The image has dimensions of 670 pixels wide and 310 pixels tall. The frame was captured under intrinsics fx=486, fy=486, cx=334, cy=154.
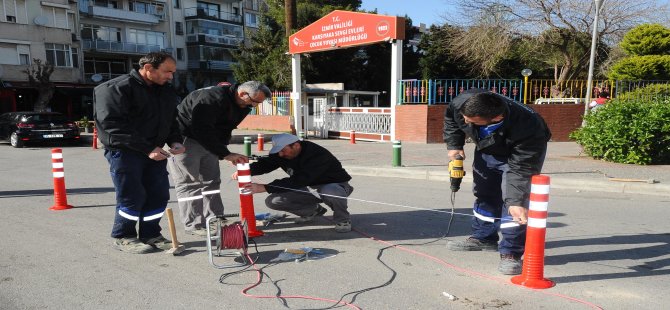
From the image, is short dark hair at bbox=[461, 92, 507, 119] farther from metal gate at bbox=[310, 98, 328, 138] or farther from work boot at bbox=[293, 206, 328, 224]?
metal gate at bbox=[310, 98, 328, 138]

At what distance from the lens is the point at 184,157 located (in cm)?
507

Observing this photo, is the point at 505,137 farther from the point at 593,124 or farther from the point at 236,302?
the point at 593,124

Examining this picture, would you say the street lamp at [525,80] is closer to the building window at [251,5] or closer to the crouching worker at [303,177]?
the crouching worker at [303,177]

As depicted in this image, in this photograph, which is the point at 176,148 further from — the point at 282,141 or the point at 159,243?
the point at 282,141

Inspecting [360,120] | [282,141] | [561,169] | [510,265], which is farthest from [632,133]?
[360,120]

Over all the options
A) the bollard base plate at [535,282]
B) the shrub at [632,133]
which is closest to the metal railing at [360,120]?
the shrub at [632,133]

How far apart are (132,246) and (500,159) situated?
3500 millimetres

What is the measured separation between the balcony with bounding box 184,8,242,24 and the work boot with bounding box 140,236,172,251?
152 feet

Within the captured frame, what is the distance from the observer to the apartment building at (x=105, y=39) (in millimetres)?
33375

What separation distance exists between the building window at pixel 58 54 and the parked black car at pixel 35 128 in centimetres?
1841

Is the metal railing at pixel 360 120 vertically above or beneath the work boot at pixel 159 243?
above

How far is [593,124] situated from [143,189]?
977 cm

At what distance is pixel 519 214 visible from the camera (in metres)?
3.80

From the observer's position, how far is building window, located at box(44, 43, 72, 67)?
3512 centimetres
